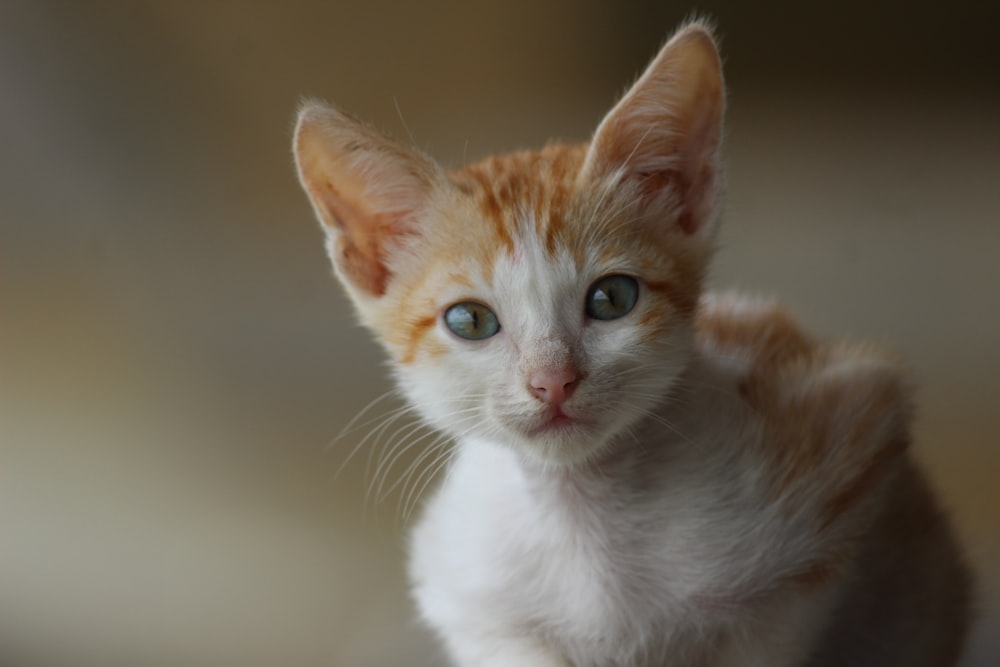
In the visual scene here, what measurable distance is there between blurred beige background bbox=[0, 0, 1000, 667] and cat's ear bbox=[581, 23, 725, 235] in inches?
17.6

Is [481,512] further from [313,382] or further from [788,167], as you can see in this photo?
[788,167]

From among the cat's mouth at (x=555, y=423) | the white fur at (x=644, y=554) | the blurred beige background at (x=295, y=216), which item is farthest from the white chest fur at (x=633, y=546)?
the blurred beige background at (x=295, y=216)

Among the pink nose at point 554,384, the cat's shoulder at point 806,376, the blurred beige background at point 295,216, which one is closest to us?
the pink nose at point 554,384

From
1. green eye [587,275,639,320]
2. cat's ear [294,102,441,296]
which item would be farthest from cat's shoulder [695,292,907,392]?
cat's ear [294,102,441,296]

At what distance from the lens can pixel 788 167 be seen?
1415 mm

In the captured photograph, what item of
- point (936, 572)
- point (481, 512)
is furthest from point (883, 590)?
point (481, 512)

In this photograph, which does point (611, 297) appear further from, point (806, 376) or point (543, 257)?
point (806, 376)

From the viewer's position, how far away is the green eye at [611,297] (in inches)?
30.7

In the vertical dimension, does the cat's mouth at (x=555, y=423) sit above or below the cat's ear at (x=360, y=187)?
below

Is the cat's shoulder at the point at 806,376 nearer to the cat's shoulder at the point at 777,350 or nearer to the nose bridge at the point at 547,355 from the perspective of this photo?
the cat's shoulder at the point at 777,350

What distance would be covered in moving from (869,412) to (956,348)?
50 centimetres

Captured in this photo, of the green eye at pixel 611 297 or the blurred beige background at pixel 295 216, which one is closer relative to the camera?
the green eye at pixel 611 297

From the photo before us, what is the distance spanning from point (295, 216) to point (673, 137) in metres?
0.69

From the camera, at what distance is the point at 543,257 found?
0.78 metres
